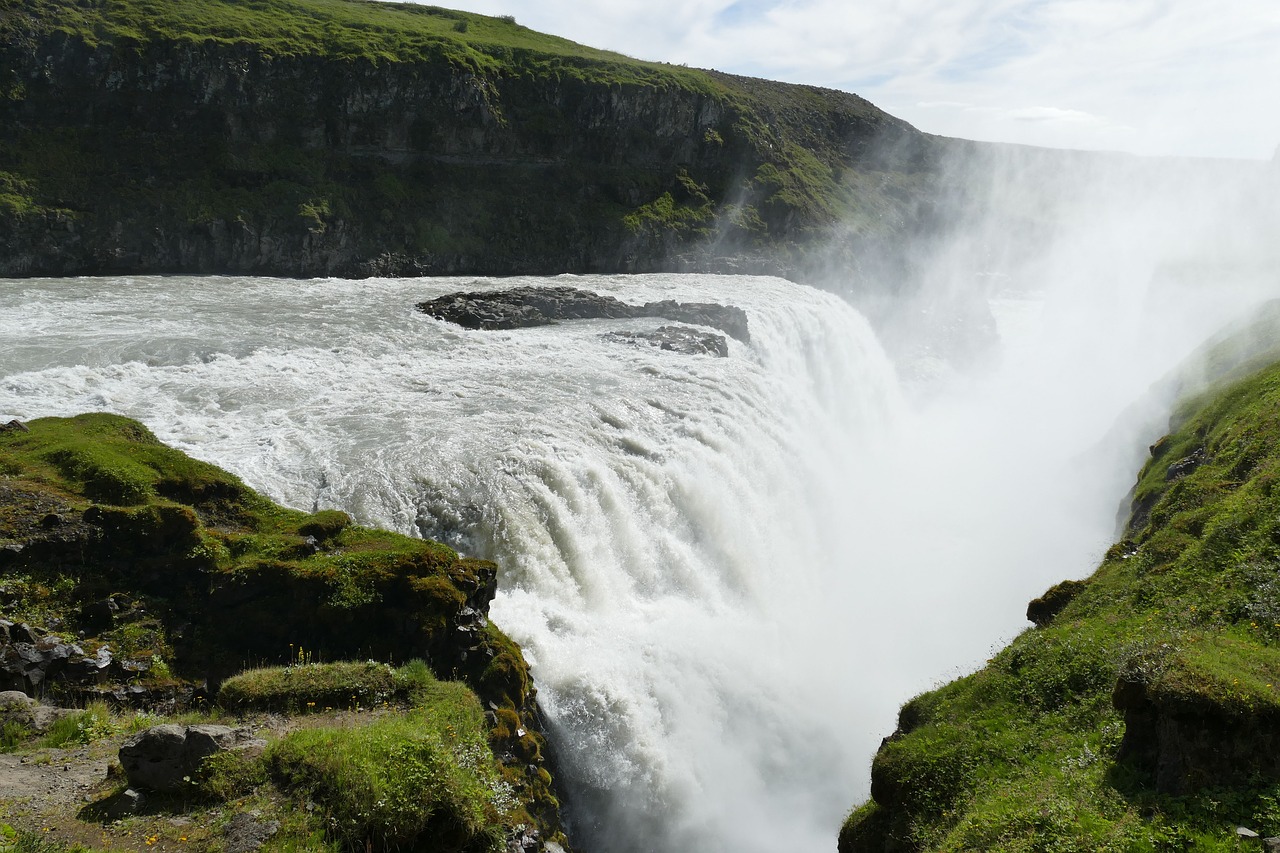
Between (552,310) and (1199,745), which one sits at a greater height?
(1199,745)

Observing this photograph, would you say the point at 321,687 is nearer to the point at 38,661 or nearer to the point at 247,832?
the point at 247,832

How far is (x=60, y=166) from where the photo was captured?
44.6m

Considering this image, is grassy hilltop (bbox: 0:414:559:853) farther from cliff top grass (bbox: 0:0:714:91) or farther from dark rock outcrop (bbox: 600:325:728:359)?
cliff top grass (bbox: 0:0:714:91)

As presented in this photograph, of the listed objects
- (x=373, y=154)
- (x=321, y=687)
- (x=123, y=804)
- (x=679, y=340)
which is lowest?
(x=321, y=687)

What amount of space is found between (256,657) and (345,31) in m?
62.5

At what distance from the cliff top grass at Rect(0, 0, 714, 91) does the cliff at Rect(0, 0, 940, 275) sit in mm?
216

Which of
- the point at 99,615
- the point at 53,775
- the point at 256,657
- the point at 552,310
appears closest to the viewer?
the point at 53,775

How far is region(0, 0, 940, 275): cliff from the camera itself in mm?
45469

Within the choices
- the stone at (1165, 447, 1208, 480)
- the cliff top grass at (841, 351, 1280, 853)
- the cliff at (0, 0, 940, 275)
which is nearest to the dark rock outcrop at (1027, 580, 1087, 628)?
the cliff top grass at (841, 351, 1280, 853)

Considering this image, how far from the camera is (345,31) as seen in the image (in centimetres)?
6159

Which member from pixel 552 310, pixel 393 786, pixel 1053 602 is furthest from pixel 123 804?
pixel 552 310

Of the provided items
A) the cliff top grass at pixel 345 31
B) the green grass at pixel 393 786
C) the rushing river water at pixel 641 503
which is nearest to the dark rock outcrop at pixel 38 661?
the green grass at pixel 393 786

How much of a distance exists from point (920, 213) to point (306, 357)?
75.7 m

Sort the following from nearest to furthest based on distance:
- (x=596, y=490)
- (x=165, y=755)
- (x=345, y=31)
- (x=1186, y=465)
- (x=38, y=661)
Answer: (x=165, y=755), (x=38, y=661), (x=596, y=490), (x=1186, y=465), (x=345, y=31)
